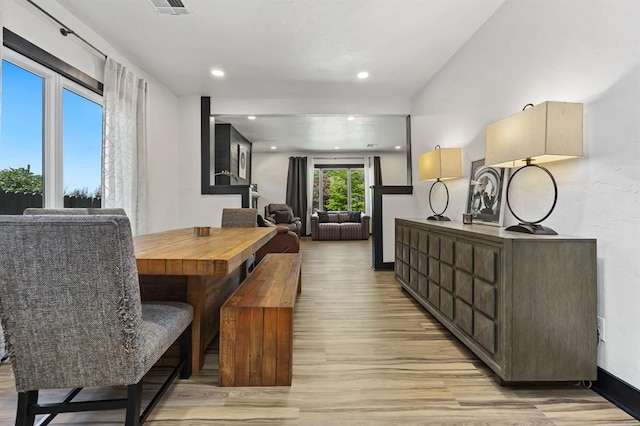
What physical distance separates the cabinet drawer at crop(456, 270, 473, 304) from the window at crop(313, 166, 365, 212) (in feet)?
25.0

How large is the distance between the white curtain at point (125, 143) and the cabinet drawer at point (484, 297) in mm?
3141

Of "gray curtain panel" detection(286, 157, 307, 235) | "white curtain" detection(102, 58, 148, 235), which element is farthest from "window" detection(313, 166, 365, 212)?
"white curtain" detection(102, 58, 148, 235)

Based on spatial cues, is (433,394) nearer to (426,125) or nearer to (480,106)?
(480,106)

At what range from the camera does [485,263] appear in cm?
173

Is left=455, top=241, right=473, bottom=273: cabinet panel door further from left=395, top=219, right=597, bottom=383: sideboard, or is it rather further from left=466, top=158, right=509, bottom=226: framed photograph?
left=466, top=158, right=509, bottom=226: framed photograph

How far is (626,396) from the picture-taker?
1455 millimetres

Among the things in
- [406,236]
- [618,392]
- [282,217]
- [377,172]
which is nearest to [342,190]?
[377,172]

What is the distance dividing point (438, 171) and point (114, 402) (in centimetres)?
301

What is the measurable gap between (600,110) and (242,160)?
6.65 metres

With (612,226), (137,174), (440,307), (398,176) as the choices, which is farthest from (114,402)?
(398,176)

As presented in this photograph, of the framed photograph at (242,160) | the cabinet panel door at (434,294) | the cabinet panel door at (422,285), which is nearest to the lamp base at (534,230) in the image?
the cabinet panel door at (434,294)

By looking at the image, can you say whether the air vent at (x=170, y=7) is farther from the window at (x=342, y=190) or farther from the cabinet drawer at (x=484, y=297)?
the window at (x=342, y=190)

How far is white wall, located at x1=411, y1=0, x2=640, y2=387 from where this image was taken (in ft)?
4.76

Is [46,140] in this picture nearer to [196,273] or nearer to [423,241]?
[196,273]
